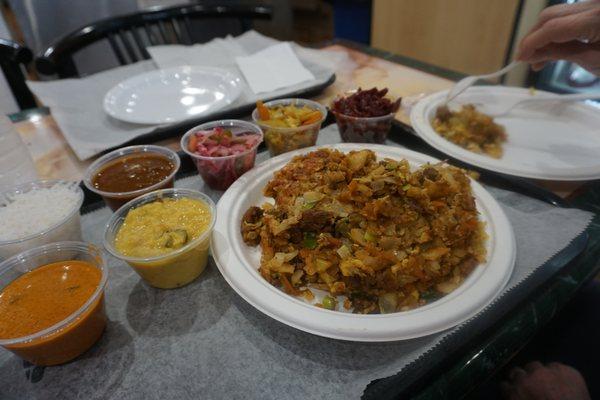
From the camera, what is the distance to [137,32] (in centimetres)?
318

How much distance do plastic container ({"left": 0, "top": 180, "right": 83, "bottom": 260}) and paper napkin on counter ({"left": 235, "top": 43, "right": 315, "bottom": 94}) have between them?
4.24 ft

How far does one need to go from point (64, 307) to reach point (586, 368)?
2.05 m

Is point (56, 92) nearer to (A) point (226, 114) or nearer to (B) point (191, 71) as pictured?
(B) point (191, 71)

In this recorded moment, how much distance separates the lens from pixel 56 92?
2.30m

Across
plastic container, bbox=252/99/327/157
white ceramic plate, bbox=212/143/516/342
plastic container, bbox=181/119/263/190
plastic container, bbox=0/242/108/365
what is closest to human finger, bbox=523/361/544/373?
white ceramic plate, bbox=212/143/516/342

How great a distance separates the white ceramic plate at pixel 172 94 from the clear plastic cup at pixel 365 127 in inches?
27.6

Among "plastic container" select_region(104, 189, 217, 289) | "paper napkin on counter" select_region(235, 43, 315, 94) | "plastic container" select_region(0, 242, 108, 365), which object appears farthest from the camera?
"paper napkin on counter" select_region(235, 43, 315, 94)

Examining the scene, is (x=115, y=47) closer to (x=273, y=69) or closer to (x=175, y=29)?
(x=175, y=29)

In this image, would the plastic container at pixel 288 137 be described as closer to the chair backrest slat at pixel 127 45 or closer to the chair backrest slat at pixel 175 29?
the chair backrest slat at pixel 127 45

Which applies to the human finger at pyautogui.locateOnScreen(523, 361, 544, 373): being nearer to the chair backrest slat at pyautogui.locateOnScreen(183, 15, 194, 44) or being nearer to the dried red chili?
the dried red chili

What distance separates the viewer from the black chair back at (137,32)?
9.02ft

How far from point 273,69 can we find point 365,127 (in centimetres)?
100

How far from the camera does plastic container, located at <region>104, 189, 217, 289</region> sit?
1.14m

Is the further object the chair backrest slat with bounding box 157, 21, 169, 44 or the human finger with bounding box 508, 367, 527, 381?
the chair backrest slat with bounding box 157, 21, 169, 44
